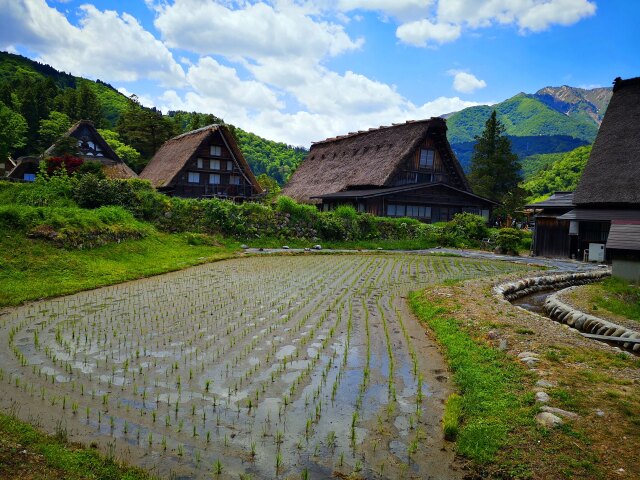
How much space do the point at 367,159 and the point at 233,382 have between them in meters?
30.7

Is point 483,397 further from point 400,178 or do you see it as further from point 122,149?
point 122,149

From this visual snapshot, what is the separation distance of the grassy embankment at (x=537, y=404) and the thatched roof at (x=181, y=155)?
1158 inches

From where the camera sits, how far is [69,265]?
11.6 meters

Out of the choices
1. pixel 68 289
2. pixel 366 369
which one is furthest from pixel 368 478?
pixel 68 289

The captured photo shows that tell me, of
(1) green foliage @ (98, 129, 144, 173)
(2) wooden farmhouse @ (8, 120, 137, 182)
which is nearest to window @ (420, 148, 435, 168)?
(2) wooden farmhouse @ (8, 120, 137, 182)

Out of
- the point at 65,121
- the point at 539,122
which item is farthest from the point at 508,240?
the point at 539,122


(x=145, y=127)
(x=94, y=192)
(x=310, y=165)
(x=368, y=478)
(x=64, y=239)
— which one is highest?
(x=145, y=127)

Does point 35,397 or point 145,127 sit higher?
point 145,127

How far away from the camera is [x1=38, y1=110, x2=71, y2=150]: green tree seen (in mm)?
42737

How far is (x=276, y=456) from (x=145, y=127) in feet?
158

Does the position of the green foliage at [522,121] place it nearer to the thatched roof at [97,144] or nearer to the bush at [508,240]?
the bush at [508,240]

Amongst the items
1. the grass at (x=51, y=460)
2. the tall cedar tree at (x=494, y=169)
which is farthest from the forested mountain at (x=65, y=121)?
the grass at (x=51, y=460)

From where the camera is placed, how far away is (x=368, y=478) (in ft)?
11.7

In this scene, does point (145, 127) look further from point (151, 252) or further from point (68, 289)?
point (68, 289)
